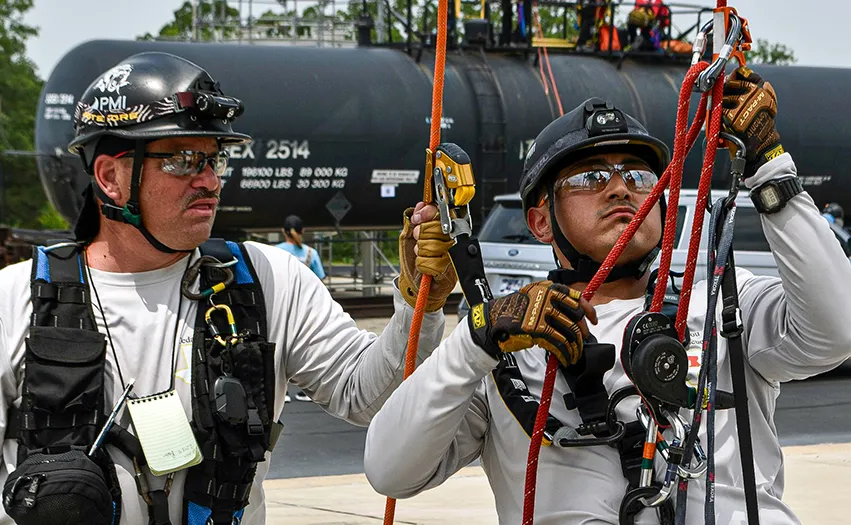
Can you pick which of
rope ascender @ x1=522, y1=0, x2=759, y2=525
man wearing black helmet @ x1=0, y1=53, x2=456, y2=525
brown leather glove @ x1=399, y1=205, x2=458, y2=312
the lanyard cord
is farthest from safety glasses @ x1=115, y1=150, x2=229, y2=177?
rope ascender @ x1=522, y1=0, x2=759, y2=525

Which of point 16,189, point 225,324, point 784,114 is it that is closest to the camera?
point 225,324

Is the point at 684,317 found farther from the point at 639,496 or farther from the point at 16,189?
the point at 16,189

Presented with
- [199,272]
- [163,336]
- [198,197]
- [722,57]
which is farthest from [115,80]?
[722,57]

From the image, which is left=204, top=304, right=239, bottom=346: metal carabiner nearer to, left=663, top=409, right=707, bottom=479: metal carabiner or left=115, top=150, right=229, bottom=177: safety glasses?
left=115, top=150, right=229, bottom=177: safety glasses

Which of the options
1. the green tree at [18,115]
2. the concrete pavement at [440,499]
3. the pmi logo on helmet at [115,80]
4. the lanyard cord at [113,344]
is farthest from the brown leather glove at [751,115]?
the green tree at [18,115]

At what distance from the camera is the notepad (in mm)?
2932

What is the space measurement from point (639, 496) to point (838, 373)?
10.7 meters

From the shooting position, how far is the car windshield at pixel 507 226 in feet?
36.0

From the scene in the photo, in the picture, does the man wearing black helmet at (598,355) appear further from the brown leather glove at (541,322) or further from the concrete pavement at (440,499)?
the concrete pavement at (440,499)

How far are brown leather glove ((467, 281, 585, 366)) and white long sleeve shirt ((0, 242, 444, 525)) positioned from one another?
2.01 feet

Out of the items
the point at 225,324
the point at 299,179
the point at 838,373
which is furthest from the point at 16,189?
the point at 225,324

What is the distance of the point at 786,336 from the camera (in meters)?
2.74

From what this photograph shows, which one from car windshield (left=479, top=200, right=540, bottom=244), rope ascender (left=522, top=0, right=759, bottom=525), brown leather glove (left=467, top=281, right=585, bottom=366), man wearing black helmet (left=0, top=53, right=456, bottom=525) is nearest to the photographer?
brown leather glove (left=467, top=281, right=585, bottom=366)

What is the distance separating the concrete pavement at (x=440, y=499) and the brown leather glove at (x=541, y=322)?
11.9ft
